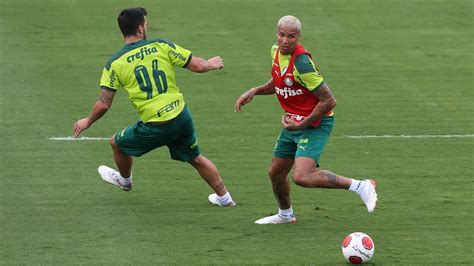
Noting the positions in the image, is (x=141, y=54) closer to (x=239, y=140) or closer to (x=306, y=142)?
(x=306, y=142)

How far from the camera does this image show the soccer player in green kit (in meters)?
11.6

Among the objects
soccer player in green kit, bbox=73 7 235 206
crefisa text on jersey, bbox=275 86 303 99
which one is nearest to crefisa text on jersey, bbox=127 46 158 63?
soccer player in green kit, bbox=73 7 235 206

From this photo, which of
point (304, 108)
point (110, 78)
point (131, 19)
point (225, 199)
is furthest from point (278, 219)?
point (131, 19)

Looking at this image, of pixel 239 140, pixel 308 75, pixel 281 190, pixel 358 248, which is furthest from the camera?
pixel 239 140

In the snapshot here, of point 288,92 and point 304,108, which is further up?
point 288,92

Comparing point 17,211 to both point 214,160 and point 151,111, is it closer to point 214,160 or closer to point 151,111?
point 151,111

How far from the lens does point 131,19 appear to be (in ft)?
37.9

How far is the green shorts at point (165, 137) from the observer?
39.1ft

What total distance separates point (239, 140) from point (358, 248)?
5.84 m

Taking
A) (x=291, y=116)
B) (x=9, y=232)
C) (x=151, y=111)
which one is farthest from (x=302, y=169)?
(x=9, y=232)

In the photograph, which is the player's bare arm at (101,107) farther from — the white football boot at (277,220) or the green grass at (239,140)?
the white football boot at (277,220)

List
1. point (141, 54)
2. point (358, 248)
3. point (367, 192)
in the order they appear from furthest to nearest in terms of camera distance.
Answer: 1. point (141, 54)
2. point (367, 192)
3. point (358, 248)

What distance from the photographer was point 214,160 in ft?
47.7

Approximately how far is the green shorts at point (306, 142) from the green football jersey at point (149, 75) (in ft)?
3.97
